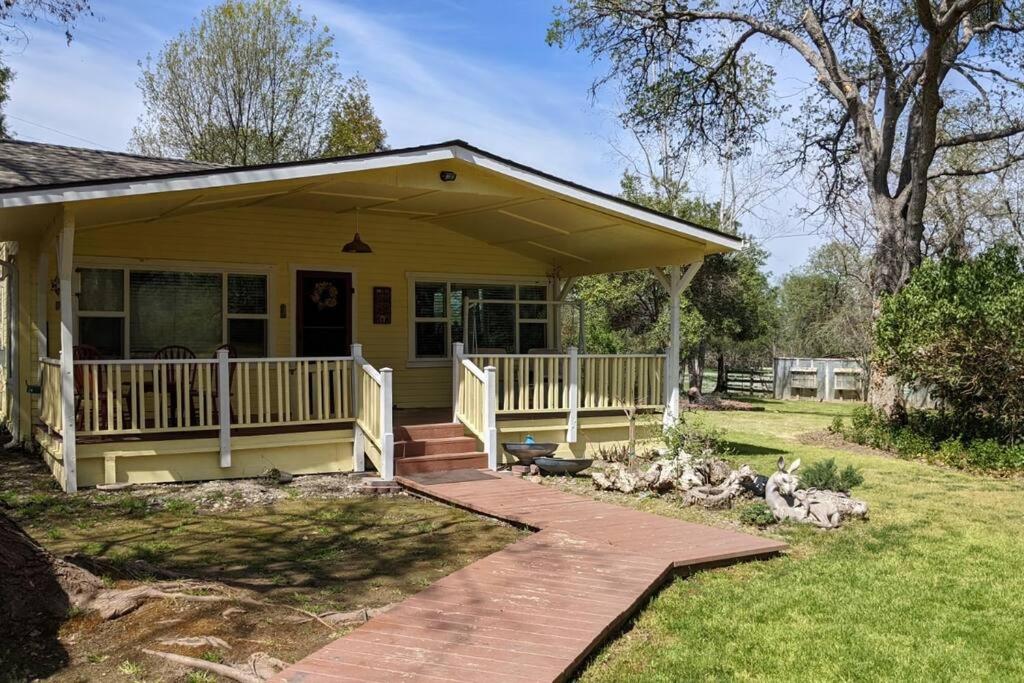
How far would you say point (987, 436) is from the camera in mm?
12164

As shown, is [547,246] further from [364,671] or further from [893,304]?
[364,671]

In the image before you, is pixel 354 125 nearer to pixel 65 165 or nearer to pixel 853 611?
pixel 65 165

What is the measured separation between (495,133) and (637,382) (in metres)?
22.7

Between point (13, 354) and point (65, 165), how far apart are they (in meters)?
3.07

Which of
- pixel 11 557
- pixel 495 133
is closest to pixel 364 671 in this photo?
pixel 11 557

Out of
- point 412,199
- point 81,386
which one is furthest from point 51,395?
point 412,199

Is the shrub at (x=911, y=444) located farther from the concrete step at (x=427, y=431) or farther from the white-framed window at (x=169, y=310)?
the white-framed window at (x=169, y=310)

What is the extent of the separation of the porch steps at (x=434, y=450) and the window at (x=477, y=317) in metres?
2.51

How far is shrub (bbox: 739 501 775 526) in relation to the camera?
7.16 metres

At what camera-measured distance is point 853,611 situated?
4.96 metres

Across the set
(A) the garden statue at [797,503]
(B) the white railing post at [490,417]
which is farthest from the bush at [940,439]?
(B) the white railing post at [490,417]

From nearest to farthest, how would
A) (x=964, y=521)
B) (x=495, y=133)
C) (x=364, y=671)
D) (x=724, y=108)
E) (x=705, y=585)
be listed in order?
(x=364, y=671) → (x=705, y=585) → (x=964, y=521) → (x=724, y=108) → (x=495, y=133)

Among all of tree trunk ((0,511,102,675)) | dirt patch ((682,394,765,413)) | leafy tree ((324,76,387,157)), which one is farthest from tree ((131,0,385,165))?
tree trunk ((0,511,102,675))

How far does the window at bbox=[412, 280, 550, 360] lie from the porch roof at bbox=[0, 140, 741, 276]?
938 mm
